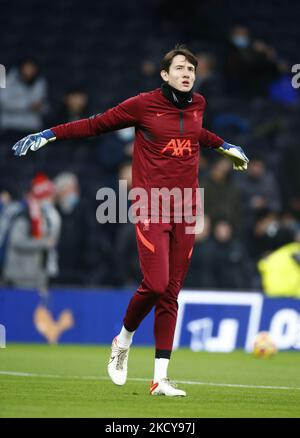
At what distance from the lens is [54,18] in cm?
2423

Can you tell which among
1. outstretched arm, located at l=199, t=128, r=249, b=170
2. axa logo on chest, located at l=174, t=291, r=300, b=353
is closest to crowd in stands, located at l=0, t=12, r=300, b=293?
axa logo on chest, located at l=174, t=291, r=300, b=353

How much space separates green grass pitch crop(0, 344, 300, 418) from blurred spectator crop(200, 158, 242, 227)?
4.00 m

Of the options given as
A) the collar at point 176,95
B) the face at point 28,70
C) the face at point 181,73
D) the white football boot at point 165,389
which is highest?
the face at point 28,70

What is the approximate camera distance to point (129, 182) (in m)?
19.0

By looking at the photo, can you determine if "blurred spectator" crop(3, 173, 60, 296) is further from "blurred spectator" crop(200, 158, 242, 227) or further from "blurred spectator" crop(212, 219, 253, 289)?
"blurred spectator" crop(200, 158, 242, 227)

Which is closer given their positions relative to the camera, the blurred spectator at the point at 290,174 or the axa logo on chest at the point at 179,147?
the axa logo on chest at the point at 179,147

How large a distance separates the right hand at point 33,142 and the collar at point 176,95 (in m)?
0.95

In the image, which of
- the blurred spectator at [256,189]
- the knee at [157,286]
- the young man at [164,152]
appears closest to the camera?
the knee at [157,286]

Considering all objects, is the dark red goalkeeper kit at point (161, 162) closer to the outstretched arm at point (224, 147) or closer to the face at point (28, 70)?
the outstretched arm at point (224, 147)

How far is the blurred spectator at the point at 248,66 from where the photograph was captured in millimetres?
22672

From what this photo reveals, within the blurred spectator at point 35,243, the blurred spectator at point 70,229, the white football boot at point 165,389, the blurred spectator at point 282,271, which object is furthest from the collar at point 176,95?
the blurred spectator at point 70,229
